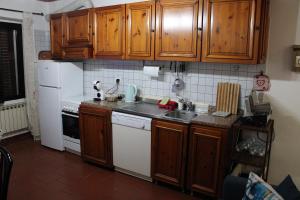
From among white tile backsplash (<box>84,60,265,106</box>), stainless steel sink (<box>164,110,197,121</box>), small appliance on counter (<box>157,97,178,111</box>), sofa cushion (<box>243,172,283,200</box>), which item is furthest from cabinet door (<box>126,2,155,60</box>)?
sofa cushion (<box>243,172,283,200</box>)

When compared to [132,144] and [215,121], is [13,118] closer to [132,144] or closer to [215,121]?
[132,144]

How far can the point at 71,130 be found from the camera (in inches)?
141

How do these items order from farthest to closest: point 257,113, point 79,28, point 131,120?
point 79,28 → point 131,120 → point 257,113

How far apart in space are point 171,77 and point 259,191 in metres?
1.98

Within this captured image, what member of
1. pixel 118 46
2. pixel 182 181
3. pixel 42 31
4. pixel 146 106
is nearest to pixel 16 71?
pixel 42 31

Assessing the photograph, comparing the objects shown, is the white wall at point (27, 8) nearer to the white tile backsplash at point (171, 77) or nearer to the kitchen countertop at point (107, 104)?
the white tile backsplash at point (171, 77)

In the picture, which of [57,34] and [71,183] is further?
[57,34]

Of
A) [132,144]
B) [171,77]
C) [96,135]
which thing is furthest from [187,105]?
[96,135]

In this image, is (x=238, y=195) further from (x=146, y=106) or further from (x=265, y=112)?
(x=146, y=106)

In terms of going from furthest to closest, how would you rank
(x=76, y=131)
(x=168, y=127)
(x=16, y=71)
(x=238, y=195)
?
(x=16, y=71) < (x=76, y=131) < (x=168, y=127) < (x=238, y=195)

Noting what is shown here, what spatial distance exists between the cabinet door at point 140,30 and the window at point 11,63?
7.31 ft

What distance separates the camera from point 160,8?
272cm

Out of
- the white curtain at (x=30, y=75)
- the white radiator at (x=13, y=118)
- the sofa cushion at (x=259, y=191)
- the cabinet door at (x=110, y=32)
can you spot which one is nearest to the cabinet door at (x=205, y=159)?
the sofa cushion at (x=259, y=191)

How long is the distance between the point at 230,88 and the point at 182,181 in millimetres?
1133
